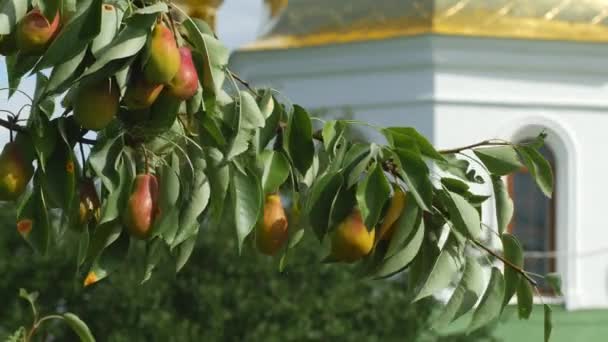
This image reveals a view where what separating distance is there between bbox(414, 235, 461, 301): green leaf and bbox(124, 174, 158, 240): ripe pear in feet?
1.17

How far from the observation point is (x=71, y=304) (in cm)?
1356

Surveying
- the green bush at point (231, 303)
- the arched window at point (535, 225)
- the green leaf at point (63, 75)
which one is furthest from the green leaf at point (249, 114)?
the arched window at point (535, 225)

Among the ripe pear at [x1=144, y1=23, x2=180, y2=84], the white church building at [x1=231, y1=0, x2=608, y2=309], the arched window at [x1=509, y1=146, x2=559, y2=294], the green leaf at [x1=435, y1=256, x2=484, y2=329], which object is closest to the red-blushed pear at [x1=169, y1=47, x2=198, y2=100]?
the ripe pear at [x1=144, y1=23, x2=180, y2=84]

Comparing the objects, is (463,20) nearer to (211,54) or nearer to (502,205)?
(502,205)

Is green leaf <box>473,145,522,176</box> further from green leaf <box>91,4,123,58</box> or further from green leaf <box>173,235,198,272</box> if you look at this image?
green leaf <box>91,4,123,58</box>

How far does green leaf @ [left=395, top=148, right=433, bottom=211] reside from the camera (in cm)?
208

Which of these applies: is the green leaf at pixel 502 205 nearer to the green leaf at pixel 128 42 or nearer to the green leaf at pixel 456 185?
the green leaf at pixel 456 185

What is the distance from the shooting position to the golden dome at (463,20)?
47.4 feet

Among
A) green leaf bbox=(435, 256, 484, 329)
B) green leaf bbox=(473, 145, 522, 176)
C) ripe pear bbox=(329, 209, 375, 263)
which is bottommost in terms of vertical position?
green leaf bbox=(435, 256, 484, 329)

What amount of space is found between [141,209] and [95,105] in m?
0.15

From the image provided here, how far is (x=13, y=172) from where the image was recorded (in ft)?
6.97

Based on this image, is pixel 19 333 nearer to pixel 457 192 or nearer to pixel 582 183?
pixel 457 192

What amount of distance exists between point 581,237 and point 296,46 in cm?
304

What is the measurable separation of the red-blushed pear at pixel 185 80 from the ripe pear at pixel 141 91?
22 mm
